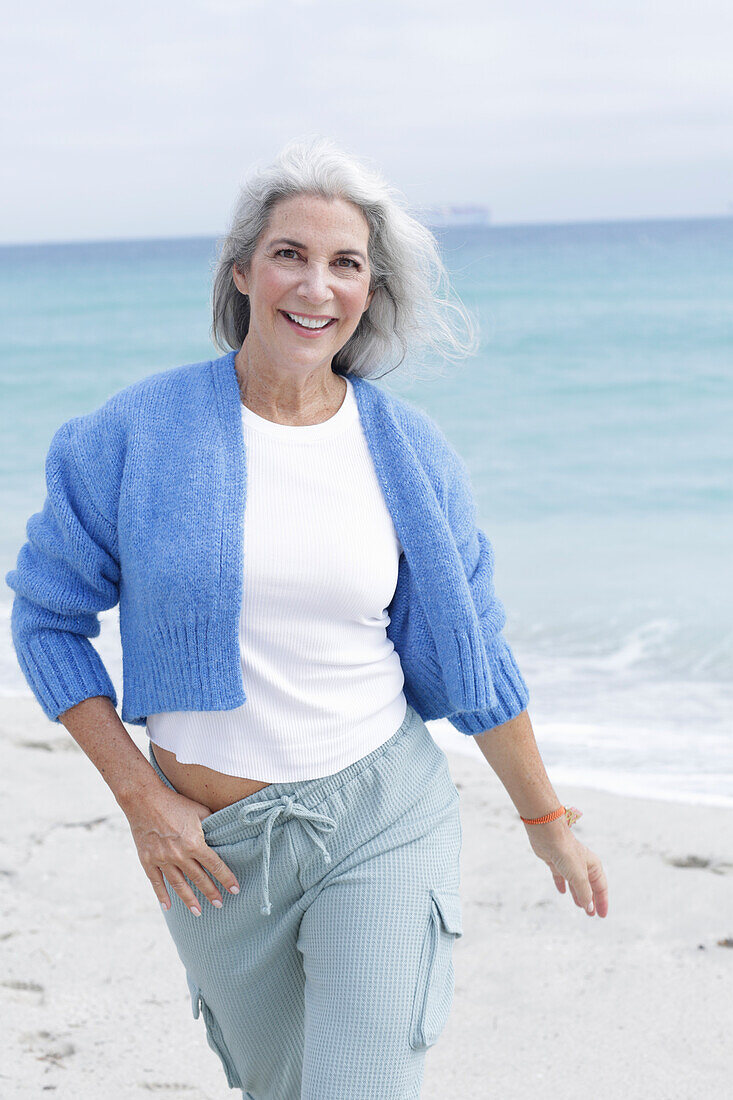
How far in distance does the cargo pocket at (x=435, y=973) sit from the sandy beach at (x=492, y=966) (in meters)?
0.81

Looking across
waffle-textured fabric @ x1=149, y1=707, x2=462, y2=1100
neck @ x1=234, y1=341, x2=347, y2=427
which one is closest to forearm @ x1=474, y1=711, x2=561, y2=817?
waffle-textured fabric @ x1=149, y1=707, x2=462, y2=1100

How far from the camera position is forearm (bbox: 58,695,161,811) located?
1738mm

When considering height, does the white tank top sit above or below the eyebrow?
below

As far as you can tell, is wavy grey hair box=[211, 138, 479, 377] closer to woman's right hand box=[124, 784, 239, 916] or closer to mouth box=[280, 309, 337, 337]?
mouth box=[280, 309, 337, 337]

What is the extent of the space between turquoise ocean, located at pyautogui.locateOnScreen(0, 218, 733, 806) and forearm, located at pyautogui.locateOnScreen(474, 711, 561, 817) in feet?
2.08

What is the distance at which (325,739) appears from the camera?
5.81 ft

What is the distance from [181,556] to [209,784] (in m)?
0.36

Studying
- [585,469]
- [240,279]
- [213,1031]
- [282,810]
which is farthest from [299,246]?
[585,469]

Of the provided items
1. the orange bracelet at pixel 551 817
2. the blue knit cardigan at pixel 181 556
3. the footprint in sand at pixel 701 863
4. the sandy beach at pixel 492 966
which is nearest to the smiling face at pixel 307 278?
the blue knit cardigan at pixel 181 556

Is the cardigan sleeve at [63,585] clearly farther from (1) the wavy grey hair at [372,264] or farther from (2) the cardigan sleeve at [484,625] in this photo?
(2) the cardigan sleeve at [484,625]

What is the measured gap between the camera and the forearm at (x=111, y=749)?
1.74 metres

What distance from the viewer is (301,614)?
176cm

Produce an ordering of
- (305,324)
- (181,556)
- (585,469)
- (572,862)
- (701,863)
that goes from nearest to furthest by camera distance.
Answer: (181,556)
(305,324)
(572,862)
(701,863)
(585,469)

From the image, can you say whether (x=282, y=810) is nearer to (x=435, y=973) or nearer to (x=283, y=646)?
(x=283, y=646)
